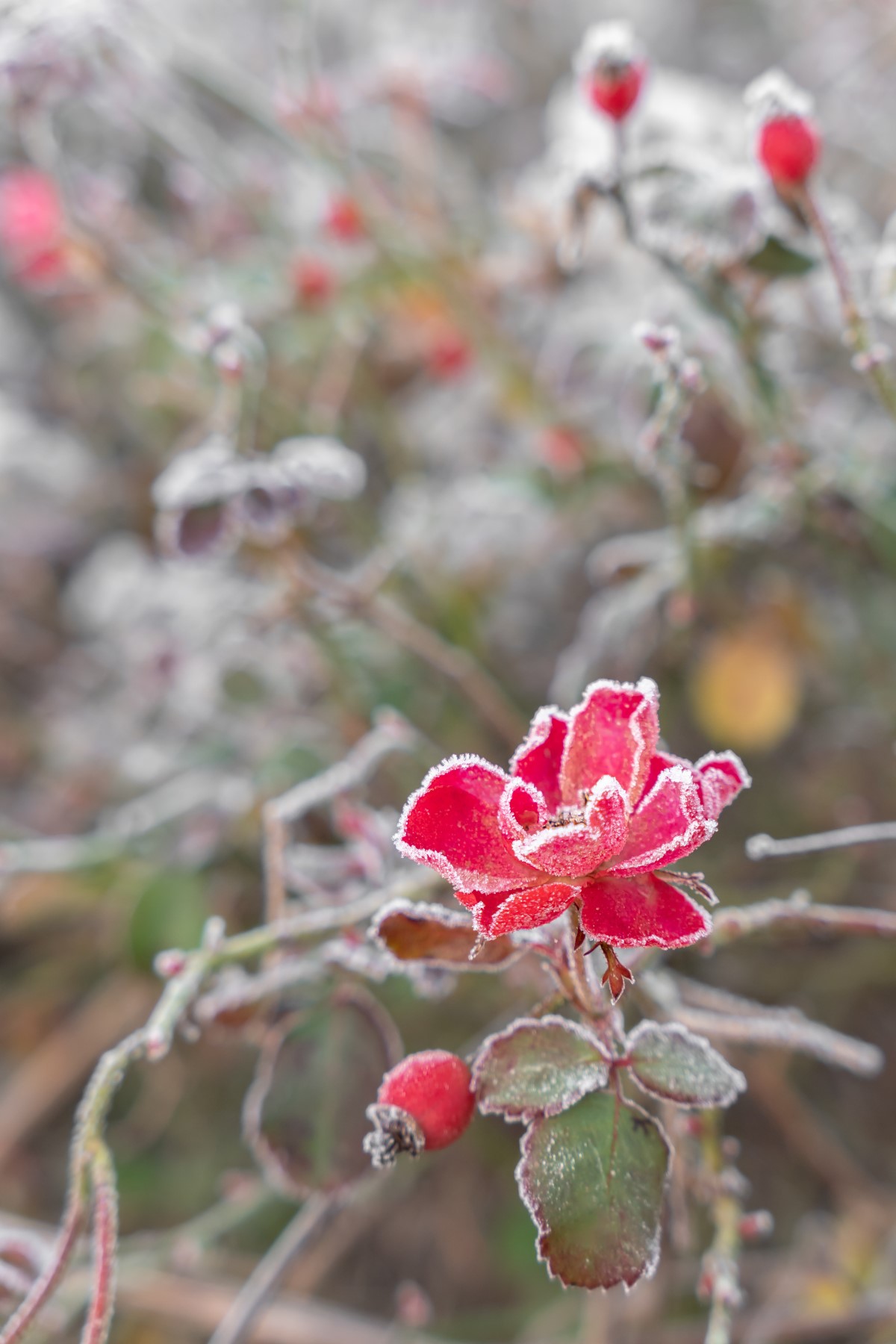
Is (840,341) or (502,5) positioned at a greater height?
(502,5)

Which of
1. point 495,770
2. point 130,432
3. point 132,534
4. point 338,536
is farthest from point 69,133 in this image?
point 495,770

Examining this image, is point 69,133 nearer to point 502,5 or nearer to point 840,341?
point 502,5

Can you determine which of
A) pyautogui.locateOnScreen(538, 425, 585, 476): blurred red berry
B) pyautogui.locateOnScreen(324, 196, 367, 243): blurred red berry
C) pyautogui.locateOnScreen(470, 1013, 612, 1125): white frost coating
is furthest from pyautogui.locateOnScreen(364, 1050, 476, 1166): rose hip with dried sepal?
pyautogui.locateOnScreen(324, 196, 367, 243): blurred red berry

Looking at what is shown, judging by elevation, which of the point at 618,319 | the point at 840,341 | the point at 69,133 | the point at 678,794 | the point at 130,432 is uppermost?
the point at 69,133

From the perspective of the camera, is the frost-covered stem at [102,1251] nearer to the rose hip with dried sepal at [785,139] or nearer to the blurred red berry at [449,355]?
the rose hip with dried sepal at [785,139]

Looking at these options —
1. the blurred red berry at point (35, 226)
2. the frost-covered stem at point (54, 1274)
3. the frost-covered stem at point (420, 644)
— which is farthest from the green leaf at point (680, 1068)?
the blurred red berry at point (35, 226)

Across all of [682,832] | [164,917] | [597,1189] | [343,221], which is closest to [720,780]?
[682,832]

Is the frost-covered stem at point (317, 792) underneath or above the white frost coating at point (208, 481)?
underneath
